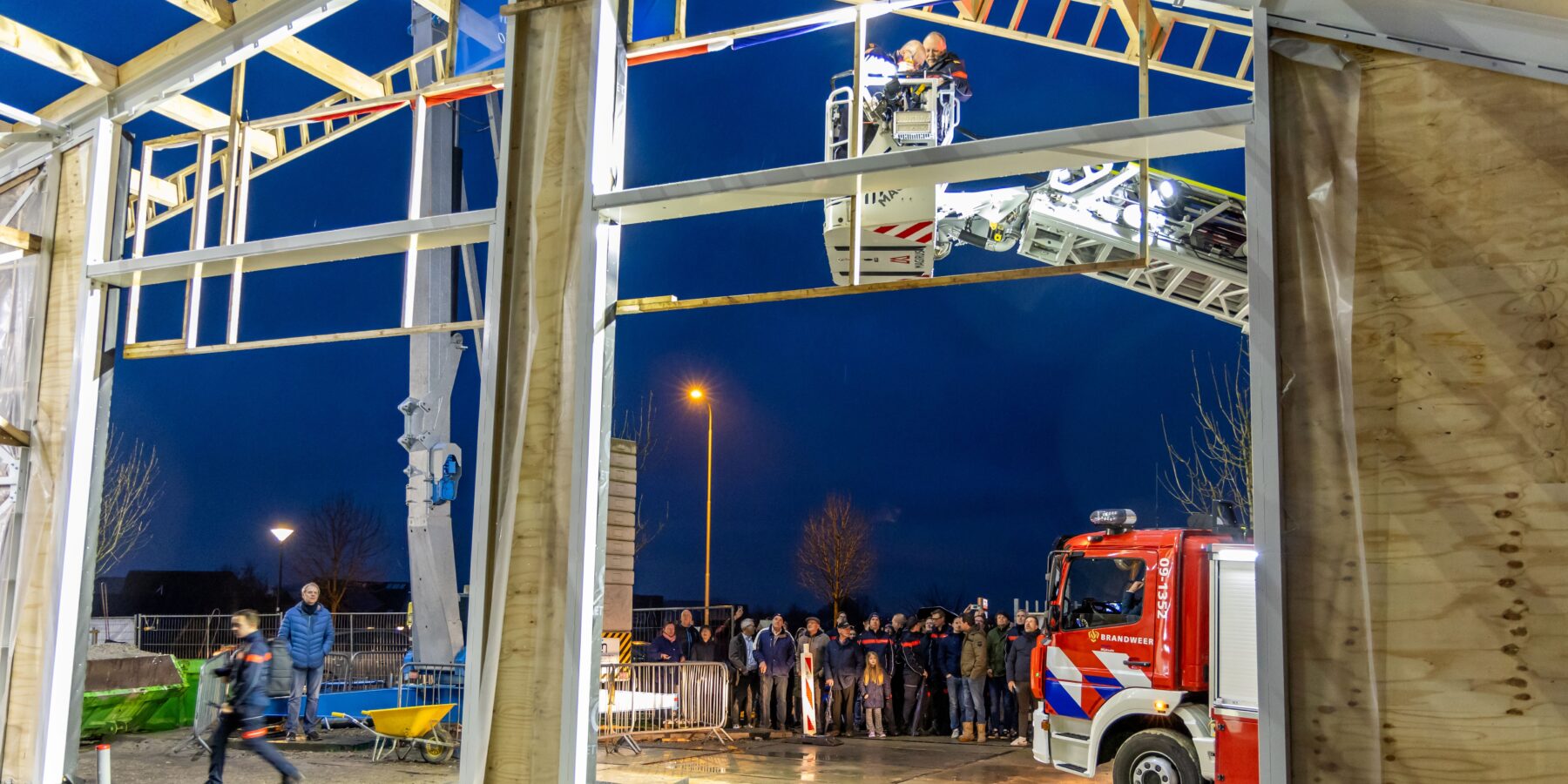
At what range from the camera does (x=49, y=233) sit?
29.8 ft

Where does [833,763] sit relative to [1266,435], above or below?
below

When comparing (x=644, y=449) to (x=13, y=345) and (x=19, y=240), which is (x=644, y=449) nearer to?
(x=13, y=345)

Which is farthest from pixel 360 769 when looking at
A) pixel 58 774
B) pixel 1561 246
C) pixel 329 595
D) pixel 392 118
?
pixel 392 118

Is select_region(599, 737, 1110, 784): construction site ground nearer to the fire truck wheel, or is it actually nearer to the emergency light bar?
the fire truck wheel

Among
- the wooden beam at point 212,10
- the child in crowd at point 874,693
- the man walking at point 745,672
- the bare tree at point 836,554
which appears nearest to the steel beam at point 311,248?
the wooden beam at point 212,10

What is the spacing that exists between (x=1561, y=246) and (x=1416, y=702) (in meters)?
1.89

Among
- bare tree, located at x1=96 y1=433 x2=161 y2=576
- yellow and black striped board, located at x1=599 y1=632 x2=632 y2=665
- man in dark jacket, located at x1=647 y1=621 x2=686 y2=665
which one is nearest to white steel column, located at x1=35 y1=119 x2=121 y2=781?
yellow and black striped board, located at x1=599 y1=632 x2=632 y2=665

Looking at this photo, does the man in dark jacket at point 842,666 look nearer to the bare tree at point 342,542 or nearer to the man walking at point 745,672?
the man walking at point 745,672

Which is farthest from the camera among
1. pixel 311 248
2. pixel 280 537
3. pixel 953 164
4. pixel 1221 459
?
pixel 280 537

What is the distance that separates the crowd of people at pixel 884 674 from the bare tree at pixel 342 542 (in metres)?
33.9

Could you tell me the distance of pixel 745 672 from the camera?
14.9 metres

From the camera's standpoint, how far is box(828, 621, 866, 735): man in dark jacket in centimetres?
1445

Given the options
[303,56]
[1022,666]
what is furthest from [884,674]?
[303,56]

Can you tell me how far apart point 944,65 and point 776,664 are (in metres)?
9.27
